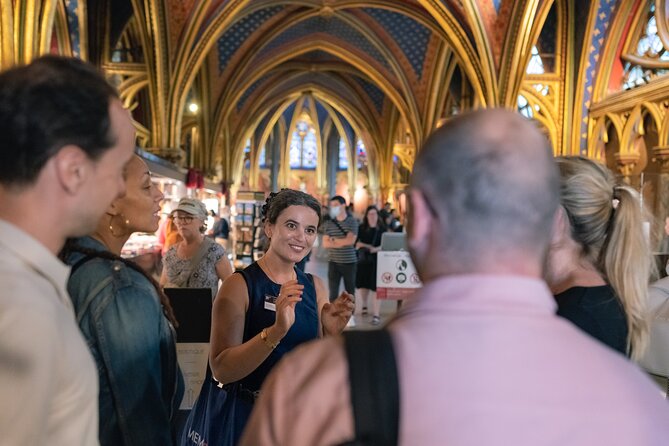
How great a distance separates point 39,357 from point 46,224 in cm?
20

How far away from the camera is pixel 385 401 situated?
693 mm

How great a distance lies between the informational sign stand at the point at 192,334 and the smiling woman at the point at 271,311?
0.81m

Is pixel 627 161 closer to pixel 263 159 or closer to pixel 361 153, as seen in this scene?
pixel 361 153

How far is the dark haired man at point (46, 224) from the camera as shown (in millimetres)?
784

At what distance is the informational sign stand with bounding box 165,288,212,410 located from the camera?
284 cm

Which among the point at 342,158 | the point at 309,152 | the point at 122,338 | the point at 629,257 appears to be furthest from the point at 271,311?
the point at 309,152

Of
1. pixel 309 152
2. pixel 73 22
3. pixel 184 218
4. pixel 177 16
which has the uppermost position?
pixel 177 16

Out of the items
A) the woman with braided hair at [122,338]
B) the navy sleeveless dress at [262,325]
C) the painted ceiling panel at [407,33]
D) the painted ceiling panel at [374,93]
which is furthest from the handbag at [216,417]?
the painted ceiling panel at [374,93]

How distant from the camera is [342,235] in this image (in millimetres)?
7141

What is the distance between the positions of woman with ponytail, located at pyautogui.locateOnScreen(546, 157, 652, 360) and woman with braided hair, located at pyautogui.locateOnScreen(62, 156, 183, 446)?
1.00 meters

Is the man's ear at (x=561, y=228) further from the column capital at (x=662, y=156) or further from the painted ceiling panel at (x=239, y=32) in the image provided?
the painted ceiling panel at (x=239, y=32)

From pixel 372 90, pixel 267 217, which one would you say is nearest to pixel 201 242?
pixel 267 217

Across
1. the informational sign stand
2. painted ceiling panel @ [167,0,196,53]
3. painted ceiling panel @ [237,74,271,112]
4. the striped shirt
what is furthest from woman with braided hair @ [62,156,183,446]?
painted ceiling panel @ [237,74,271,112]

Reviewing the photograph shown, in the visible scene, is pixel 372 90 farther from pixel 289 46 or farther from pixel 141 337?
pixel 141 337
